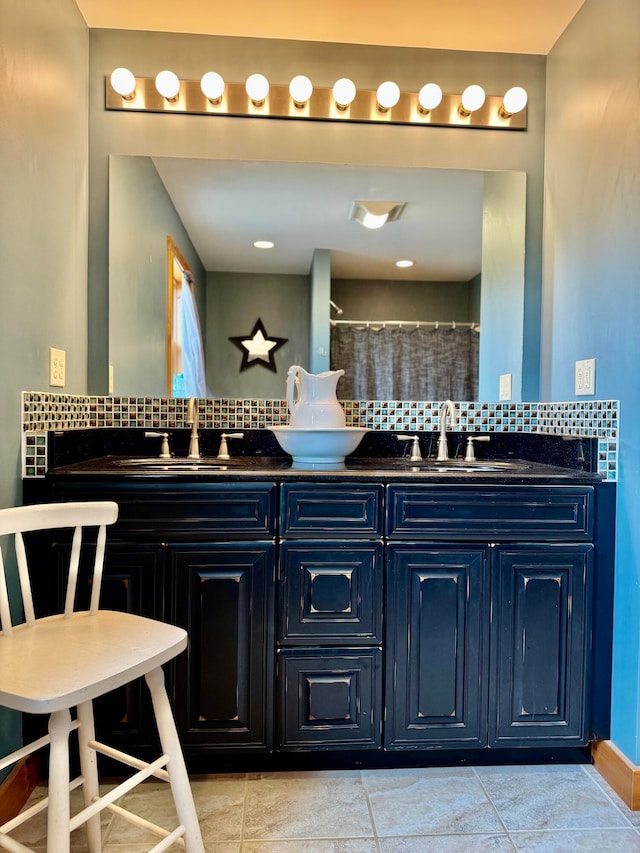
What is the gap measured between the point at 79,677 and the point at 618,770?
1.41m

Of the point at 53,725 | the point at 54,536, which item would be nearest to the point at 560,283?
the point at 54,536

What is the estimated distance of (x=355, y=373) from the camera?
6.88 feet

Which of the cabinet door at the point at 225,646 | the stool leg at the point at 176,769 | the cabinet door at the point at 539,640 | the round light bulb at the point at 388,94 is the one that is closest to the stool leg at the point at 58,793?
the stool leg at the point at 176,769

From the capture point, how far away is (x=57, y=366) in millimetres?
1719

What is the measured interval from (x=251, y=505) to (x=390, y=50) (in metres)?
1.66

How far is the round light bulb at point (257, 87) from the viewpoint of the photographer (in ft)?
6.42

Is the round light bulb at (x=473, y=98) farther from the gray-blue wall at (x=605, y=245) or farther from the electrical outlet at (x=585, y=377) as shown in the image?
the electrical outlet at (x=585, y=377)

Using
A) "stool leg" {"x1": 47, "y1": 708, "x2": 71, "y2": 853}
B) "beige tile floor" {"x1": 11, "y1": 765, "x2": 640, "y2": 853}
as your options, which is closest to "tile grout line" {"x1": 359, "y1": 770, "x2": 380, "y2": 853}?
"beige tile floor" {"x1": 11, "y1": 765, "x2": 640, "y2": 853}

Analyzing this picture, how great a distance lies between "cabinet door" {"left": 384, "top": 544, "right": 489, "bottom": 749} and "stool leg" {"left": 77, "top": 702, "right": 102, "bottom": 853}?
0.74 m

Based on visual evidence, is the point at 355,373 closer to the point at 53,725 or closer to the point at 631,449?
the point at 631,449

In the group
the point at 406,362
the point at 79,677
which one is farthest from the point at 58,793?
the point at 406,362

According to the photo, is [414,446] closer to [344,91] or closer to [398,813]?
[398,813]

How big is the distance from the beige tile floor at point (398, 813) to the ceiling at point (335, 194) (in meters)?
1.59

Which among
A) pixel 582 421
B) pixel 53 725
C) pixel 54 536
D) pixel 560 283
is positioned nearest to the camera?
pixel 53 725
